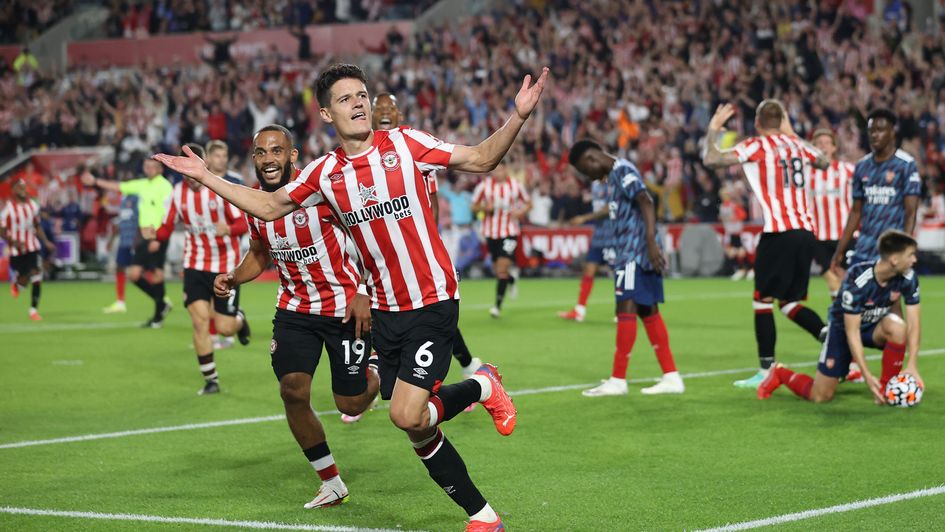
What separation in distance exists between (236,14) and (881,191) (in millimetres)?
33235

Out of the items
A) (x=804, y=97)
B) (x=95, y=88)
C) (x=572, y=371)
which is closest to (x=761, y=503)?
(x=572, y=371)

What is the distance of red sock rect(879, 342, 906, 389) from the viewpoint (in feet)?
30.9

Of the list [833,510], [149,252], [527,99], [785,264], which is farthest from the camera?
[149,252]

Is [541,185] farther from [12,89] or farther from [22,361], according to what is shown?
[12,89]

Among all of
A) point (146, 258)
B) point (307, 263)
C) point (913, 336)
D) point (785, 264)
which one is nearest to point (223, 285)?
point (307, 263)

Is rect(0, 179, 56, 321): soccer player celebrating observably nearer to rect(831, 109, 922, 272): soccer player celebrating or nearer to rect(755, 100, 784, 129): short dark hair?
rect(755, 100, 784, 129): short dark hair

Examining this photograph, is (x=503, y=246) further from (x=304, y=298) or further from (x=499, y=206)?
(x=304, y=298)

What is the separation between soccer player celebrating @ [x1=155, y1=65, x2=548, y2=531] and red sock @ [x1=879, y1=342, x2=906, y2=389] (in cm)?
478

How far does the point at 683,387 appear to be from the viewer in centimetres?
1046

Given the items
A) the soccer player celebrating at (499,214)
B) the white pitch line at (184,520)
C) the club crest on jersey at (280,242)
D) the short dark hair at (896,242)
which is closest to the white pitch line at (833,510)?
the white pitch line at (184,520)

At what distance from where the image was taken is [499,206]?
63.6 ft

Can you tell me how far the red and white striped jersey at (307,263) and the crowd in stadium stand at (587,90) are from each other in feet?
64.5

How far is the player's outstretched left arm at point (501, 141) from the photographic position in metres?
5.44

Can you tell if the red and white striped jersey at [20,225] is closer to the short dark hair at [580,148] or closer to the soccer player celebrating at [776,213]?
the short dark hair at [580,148]
